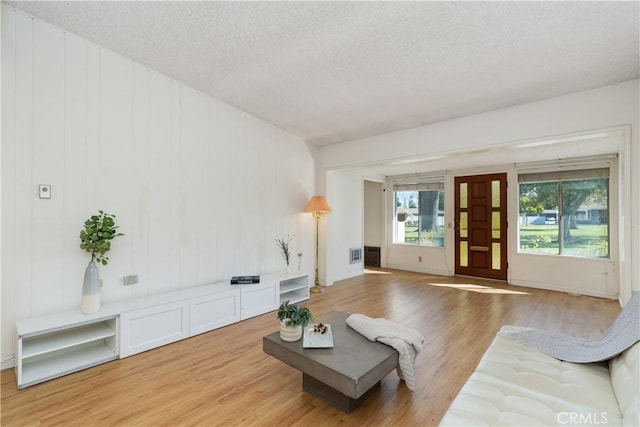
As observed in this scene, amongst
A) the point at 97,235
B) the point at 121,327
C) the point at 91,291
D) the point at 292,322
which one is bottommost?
the point at 121,327

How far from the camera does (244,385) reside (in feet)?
7.23

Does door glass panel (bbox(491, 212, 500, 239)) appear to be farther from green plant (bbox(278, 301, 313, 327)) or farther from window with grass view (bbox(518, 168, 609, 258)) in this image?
green plant (bbox(278, 301, 313, 327))

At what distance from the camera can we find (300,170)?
511cm

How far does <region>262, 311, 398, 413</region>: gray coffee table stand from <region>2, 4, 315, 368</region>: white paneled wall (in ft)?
6.29

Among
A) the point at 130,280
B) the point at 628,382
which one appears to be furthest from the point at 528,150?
the point at 130,280

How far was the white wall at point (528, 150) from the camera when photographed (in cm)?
291

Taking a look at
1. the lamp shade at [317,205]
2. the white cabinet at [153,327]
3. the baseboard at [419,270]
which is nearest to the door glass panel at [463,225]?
the baseboard at [419,270]

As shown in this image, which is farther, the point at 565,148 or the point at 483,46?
the point at 565,148

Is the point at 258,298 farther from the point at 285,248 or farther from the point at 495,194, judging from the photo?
the point at 495,194

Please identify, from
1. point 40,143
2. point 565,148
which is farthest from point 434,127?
point 40,143

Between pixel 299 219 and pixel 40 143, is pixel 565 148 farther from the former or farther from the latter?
pixel 40 143

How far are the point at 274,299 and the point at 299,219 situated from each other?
1544mm

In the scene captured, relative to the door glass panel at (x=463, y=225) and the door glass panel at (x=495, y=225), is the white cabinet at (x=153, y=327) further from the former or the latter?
the door glass panel at (x=495, y=225)

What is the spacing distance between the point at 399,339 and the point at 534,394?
803 mm
